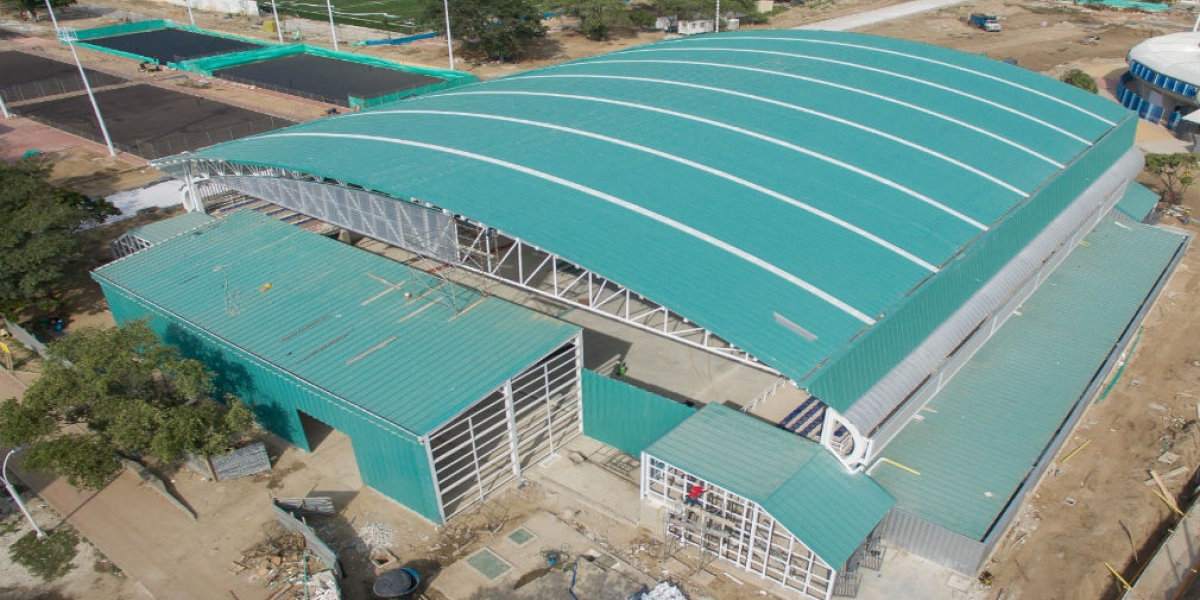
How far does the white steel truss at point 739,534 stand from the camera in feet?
67.3

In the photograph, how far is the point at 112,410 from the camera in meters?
23.2

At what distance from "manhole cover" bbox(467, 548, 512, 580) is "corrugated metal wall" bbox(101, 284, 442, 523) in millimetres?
1774

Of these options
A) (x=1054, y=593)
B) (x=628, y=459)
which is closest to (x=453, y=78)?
(x=628, y=459)

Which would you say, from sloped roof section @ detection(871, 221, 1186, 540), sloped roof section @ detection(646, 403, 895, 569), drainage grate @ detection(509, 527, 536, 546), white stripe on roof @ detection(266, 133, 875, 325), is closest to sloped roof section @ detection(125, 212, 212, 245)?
white stripe on roof @ detection(266, 133, 875, 325)

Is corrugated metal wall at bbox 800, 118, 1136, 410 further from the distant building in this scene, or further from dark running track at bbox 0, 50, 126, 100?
dark running track at bbox 0, 50, 126, 100

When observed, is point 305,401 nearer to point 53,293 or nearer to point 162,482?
point 162,482

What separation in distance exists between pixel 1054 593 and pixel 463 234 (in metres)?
24.4

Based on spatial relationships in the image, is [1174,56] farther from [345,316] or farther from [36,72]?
[36,72]

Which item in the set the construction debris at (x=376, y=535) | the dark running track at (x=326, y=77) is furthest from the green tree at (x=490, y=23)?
the construction debris at (x=376, y=535)

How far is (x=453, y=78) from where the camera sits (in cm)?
7388

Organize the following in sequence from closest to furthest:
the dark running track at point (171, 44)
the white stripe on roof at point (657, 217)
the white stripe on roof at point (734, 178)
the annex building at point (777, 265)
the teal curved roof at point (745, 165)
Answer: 1. the annex building at point (777, 265)
2. the white stripe on roof at point (657, 217)
3. the teal curved roof at point (745, 165)
4. the white stripe on roof at point (734, 178)
5. the dark running track at point (171, 44)

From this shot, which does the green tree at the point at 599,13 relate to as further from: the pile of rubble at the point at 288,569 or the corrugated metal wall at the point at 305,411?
the pile of rubble at the point at 288,569

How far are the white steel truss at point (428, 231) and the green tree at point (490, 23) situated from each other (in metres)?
50.4

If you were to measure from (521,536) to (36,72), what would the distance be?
8965 cm
